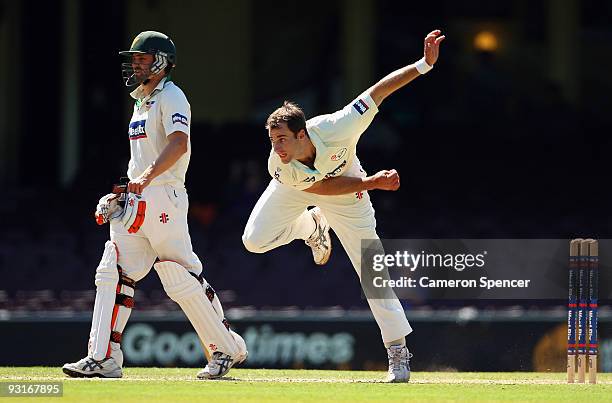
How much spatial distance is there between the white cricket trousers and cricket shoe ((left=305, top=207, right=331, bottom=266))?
421 mm

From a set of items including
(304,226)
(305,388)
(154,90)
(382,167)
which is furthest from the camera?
(382,167)

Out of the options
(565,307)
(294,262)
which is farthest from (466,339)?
(294,262)

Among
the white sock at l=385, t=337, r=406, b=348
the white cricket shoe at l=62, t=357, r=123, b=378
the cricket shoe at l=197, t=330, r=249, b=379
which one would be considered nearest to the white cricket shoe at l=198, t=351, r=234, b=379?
the cricket shoe at l=197, t=330, r=249, b=379

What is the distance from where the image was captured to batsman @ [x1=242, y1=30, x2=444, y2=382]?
7.23 metres

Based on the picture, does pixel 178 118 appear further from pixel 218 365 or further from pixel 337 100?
pixel 337 100

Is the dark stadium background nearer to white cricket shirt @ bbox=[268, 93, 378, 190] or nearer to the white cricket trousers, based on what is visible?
the white cricket trousers

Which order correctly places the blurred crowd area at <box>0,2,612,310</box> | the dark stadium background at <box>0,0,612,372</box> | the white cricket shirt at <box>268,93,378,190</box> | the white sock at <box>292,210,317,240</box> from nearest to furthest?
1. the white cricket shirt at <box>268,93,378,190</box>
2. the white sock at <box>292,210,317,240</box>
3. the blurred crowd area at <box>0,2,612,310</box>
4. the dark stadium background at <box>0,0,612,372</box>

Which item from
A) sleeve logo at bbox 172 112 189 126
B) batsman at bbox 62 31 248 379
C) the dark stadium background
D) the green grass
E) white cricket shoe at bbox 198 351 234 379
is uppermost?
the dark stadium background

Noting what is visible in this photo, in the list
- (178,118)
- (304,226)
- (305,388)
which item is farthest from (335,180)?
(305,388)

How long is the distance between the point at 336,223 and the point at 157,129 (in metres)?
1.01

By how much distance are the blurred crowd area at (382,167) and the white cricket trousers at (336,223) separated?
4.29 metres

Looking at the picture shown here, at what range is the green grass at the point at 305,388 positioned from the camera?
6.55m

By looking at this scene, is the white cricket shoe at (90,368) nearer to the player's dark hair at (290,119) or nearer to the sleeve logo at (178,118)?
the sleeve logo at (178,118)

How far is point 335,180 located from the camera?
7.35 m
